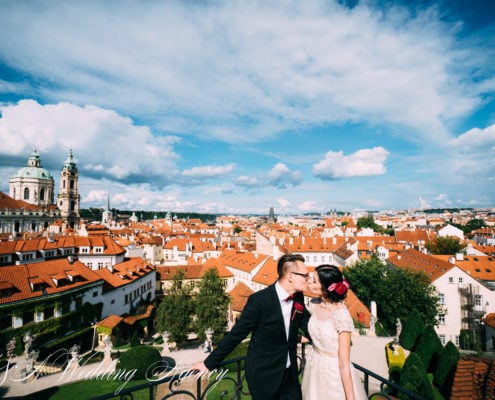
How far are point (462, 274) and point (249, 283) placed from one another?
2820cm

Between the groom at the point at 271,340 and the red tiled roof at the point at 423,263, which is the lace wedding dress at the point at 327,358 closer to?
the groom at the point at 271,340

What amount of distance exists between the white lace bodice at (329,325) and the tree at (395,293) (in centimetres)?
3012

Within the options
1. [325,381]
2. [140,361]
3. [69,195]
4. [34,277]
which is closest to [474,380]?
[325,381]

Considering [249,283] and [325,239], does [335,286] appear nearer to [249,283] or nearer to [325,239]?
[249,283]

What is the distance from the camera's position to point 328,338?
3988 mm

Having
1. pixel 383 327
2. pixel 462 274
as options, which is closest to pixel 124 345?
pixel 383 327

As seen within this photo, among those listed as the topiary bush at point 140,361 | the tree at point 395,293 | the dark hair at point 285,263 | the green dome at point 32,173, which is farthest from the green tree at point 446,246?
the green dome at point 32,173

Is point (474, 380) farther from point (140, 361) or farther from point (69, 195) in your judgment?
point (69, 195)

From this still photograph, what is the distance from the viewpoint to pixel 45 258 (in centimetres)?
3884

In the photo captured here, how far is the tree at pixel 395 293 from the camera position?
97.0 ft

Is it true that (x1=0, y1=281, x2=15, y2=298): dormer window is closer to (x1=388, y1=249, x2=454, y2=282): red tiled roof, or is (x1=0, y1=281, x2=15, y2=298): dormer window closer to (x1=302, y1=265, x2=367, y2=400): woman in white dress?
(x1=302, y1=265, x2=367, y2=400): woman in white dress

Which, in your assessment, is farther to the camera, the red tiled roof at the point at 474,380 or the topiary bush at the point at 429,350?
the topiary bush at the point at 429,350

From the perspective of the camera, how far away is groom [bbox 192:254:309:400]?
11.3 feet

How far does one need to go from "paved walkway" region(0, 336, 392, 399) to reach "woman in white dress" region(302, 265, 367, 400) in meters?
18.1
